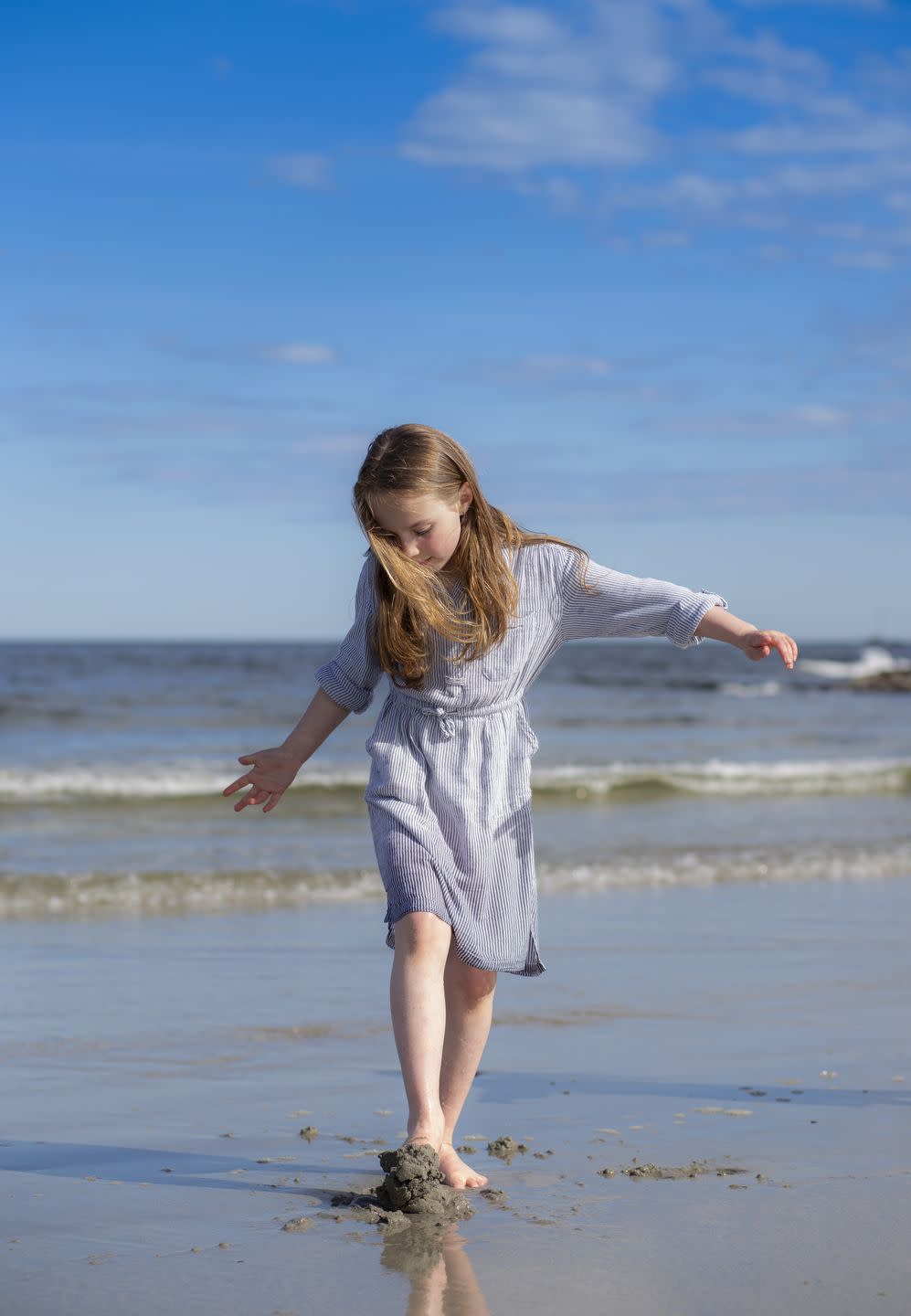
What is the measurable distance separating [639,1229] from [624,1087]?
4.24 ft

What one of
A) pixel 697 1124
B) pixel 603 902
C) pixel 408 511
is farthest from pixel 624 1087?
pixel 603 902

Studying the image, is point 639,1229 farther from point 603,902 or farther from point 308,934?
point 603,902

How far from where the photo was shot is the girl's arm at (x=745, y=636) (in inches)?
→ 120

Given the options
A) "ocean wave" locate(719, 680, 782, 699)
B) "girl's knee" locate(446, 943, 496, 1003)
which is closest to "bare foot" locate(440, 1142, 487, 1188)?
"girl's knee" locate(446, 943, 496, 1003)

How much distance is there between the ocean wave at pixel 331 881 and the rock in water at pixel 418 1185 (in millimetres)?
4461

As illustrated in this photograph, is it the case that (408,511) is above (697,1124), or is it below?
above

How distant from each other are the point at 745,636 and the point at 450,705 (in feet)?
2.17

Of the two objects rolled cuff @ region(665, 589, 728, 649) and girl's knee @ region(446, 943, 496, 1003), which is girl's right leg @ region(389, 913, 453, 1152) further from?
rolled cuff @ region(665, 589, 728, 649)

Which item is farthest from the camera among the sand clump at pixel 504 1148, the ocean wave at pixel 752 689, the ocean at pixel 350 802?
the ocean wave at pixel 752 689

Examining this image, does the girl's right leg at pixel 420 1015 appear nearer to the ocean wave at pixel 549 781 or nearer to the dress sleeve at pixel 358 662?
the dress sleeve at pixel 358 662

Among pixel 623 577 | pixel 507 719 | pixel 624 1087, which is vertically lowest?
pixel 624 1087

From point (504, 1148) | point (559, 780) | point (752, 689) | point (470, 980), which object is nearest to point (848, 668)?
point (752, 689)

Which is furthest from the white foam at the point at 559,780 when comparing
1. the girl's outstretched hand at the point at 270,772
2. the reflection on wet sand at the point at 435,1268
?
the reflection on wet sand at the point at 435,1268

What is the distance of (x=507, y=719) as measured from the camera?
132 inches
